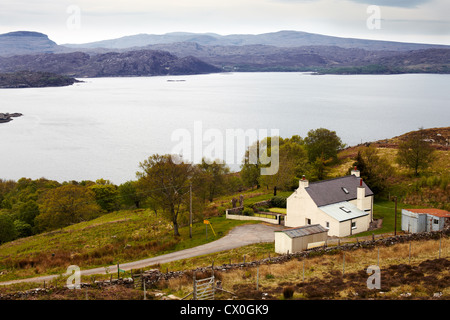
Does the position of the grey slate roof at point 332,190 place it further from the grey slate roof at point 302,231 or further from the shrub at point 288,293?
the shrub at point 288,293

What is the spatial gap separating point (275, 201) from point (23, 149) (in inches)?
3780

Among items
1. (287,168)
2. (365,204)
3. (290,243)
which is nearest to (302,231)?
(290,243)

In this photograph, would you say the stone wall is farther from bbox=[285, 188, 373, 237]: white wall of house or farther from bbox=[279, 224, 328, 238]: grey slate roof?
bbox=[285, 188, 373, 237]: white wall of house

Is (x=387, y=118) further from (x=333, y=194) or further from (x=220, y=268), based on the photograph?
(x=220, y=268)

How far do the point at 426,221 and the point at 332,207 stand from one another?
7.77 metres

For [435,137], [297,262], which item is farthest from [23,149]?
[297,262]

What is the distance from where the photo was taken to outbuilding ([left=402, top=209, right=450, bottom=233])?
1403 inches

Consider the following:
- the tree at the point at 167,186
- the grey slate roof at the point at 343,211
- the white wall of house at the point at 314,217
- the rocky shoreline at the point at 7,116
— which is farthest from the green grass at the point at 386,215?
the rocky shoreline at the point at 7,116

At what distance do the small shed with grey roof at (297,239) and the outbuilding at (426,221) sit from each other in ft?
27.7

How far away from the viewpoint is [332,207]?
38562 mm

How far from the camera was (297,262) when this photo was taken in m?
27.8

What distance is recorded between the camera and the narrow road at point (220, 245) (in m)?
30.4

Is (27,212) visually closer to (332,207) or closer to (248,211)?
(248,211)

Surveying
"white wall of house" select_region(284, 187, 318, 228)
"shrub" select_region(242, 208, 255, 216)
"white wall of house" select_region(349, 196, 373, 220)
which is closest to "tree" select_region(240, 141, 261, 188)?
"shrub" select_region(242, 208, 255, 216)
